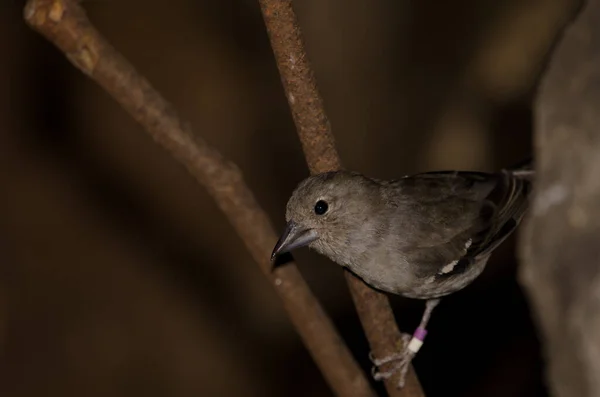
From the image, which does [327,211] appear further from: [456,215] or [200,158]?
[456,215]

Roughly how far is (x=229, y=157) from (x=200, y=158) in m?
3.71

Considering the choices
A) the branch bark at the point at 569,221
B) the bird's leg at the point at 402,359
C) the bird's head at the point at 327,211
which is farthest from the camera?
the bird's leg at the point at 402,359

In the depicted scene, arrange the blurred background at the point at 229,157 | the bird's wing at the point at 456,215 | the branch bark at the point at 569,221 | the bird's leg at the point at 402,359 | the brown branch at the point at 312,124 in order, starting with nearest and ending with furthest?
the branch bark at the point at 569,221, the brown branch at the point at 312,124, the bird's leg at the point at 402,359, the bird's wing at the point at 456,215, the blurred background at the point at 229,157

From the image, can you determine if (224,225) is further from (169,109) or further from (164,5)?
(169,109)

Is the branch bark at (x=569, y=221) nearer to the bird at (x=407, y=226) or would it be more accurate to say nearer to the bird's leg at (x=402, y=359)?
the bird at (x=407, y=226)

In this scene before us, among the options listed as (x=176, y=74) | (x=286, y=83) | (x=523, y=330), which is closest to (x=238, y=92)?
(x=176, y=74)

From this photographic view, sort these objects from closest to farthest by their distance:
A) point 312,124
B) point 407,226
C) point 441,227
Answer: point 312,124, point 407,226, point 441,227

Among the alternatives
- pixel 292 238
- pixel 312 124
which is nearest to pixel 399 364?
pixel 292 238

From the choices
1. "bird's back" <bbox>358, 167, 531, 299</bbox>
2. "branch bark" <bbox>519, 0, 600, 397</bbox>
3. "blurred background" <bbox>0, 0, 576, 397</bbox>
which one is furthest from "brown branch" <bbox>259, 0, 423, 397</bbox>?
→ "blurred background" <bbox>0, 0, 576, 397</bbox>

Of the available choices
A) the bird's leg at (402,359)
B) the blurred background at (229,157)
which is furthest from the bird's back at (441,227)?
the blurred background at (229,157)

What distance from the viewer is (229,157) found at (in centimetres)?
804

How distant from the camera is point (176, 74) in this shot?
790cm

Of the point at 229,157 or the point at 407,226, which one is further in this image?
the point at 229,157

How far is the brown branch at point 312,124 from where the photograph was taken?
3609 millimetres
